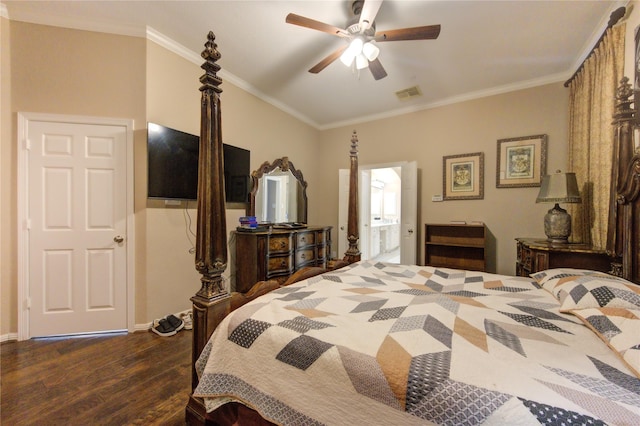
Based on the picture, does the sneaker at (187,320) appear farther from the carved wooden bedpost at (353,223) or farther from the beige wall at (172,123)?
the carved wooden bedpost at (353,223)

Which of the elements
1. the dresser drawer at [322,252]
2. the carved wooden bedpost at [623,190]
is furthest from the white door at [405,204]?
the carved wooden bedpost at [623,190]

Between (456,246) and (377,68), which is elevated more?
(377,68)

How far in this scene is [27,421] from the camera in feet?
4.51

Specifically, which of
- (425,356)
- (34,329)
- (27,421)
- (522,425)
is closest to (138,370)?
(27,421)

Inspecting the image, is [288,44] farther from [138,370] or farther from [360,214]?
[138,370]

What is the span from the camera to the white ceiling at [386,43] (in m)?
2.09

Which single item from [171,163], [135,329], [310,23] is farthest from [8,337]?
[310,23]

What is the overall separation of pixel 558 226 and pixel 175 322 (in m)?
3.84

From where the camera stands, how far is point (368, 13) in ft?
5.93

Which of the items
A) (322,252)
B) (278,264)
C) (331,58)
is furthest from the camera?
(322,252)

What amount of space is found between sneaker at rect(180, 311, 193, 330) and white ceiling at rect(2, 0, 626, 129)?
2763 mm

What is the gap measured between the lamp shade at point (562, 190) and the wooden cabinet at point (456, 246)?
2.87 ft

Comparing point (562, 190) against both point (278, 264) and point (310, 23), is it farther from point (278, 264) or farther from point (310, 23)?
point (278, 264)

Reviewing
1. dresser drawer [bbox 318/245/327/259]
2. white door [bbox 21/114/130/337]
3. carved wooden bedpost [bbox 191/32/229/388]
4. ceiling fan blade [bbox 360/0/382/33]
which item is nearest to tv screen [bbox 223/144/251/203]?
white door [bbox 21/114/130/337]
